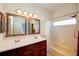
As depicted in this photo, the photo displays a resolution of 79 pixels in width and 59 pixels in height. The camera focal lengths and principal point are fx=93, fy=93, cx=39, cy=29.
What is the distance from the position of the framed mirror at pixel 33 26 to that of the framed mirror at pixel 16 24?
0.08 meters

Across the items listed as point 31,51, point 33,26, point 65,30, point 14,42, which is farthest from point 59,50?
A: point 14,42

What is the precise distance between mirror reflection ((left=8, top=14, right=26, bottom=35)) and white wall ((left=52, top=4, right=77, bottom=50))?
0.46m

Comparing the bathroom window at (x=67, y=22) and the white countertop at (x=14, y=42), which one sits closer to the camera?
the white countertop at (x=14, y=42)

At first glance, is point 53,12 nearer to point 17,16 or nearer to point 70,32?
point 70,32

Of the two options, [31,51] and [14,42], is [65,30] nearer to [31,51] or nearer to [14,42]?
[31,51]

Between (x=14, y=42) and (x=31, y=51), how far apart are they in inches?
10.7

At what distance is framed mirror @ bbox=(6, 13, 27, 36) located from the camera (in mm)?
1259

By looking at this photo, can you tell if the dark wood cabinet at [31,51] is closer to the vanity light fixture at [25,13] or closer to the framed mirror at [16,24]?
the framed mirror at [16,24]

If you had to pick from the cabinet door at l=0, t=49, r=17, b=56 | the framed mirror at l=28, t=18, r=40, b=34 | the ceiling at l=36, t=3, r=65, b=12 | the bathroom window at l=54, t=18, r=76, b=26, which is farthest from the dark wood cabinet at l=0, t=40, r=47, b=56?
the ceiling at l=36, t=3, r=65, b=12

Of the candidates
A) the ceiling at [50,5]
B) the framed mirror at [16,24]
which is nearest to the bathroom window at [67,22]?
the ceiling at [50,5]

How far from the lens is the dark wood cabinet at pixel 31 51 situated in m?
1.20

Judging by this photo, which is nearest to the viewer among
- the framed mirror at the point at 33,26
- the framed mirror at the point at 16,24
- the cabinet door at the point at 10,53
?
the cabinet door at the point at 10,53

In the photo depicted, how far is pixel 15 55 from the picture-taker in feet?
4.02

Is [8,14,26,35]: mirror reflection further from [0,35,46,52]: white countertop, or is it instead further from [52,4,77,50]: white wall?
[52,4,77,50]: white wall
